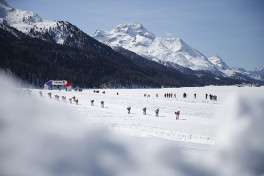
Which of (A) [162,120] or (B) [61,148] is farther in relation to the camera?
(A) [162,120]

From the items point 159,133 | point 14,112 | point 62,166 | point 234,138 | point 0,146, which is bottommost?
point 159,133

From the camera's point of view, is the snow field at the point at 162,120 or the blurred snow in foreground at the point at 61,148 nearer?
the blurred snow in foreground at the point at 61,148

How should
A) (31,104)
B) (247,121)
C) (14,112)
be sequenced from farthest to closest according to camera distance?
(247,121) < (31,104) < (14,112)

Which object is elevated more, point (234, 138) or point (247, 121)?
point (247, 121)

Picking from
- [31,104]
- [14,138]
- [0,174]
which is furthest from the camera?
[31,104]

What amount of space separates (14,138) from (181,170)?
3520mm

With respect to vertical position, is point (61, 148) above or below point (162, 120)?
above

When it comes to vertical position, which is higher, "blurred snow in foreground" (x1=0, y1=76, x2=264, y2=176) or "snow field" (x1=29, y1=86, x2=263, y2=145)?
"blurred snow in foreground" (x1=0, y1=76, x2=264, y2=176)

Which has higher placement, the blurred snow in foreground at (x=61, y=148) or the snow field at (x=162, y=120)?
the blurred snow in foreground at (x=61, y=148)

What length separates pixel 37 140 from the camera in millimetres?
3572

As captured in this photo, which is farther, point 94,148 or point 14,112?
point 94,148

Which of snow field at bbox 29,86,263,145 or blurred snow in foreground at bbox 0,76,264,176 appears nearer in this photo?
blurred snow in foreground at bbox 0,76,264,176

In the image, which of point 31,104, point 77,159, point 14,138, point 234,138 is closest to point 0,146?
point 14,138

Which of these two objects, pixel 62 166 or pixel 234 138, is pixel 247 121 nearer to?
pixel 234 138
